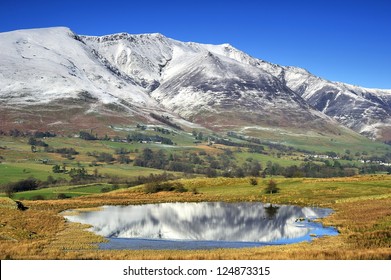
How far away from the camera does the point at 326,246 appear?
4522 cm

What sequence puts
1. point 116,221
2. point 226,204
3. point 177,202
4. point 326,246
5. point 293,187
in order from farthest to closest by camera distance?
point 293,187
point 177,202
point 226,204
point 116,221
point 326,246

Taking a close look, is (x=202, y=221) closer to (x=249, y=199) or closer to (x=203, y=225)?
(x=203, y=225)

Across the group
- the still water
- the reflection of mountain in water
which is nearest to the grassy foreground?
the still water

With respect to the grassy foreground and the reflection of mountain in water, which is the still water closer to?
the reflection of mountain in water

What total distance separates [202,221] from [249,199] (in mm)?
32425

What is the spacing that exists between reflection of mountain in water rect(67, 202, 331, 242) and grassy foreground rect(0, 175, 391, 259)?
207 inches

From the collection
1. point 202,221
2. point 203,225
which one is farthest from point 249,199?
point 203,225

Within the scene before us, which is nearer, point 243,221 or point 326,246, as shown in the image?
point 326,246

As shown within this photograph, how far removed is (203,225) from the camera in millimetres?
68938

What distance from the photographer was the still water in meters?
54.5

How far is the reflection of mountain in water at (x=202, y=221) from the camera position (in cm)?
6019
